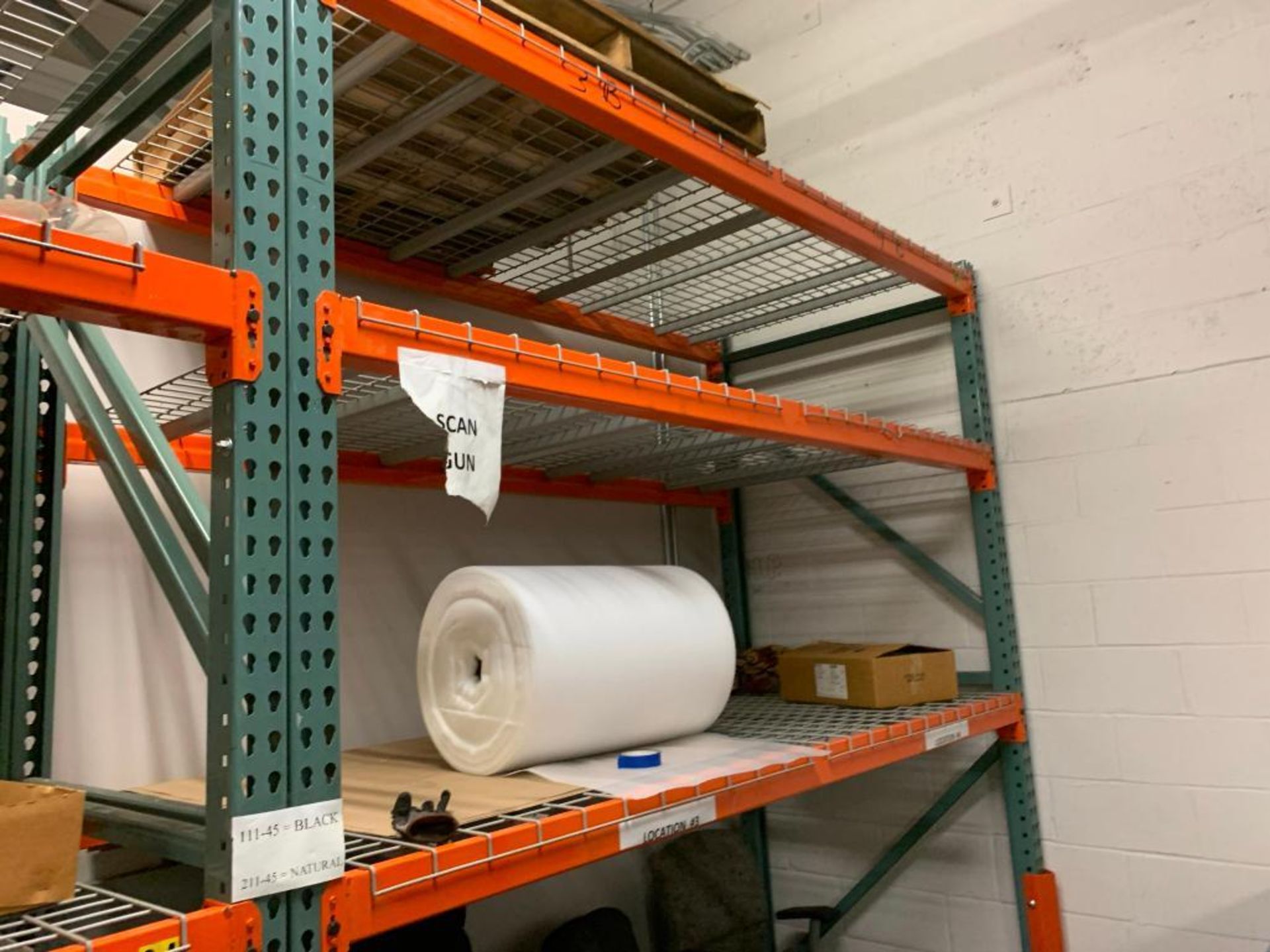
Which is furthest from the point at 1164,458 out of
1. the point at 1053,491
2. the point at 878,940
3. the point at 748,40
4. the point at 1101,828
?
the point at 748,40

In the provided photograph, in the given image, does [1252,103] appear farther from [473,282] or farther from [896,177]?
[473,282]

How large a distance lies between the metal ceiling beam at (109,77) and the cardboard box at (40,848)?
75 cm

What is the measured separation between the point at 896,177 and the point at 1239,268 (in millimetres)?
784

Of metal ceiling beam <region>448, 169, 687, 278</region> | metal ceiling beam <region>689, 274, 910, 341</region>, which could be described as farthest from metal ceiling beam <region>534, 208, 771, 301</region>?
metal ceiling beam <region>689, 274, 910, 341</region>

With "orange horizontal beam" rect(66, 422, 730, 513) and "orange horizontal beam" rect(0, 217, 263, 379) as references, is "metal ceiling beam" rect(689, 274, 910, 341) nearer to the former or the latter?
"orange horizontal beam" rect(66, 422, 730, 513)

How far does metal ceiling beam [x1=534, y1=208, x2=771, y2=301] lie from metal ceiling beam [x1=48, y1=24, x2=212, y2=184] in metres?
0.93

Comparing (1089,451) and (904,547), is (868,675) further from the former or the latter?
(1089,451)

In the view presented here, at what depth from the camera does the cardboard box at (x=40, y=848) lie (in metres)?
0.72

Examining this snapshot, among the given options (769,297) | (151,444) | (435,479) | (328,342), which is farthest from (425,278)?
(328,342)

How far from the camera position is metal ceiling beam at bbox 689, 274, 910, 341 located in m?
2.10

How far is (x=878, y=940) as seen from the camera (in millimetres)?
2139

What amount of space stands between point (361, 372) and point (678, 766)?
0.69 m

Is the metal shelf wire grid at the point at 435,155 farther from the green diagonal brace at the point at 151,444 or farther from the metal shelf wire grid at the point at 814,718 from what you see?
the metal shelf wire grid at the point at 814,718

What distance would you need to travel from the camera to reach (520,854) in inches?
36.5
